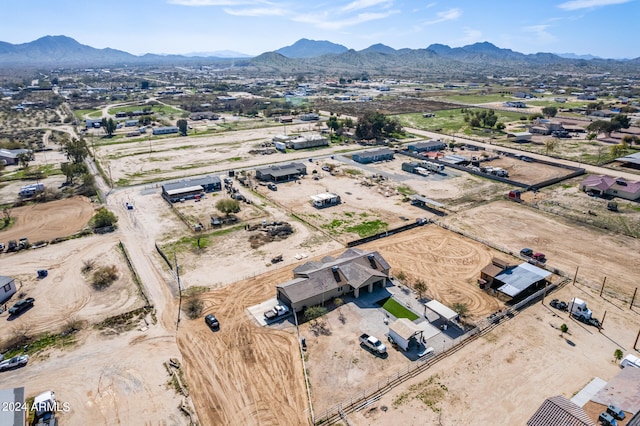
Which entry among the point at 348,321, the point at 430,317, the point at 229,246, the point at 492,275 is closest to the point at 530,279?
the point at 492,275

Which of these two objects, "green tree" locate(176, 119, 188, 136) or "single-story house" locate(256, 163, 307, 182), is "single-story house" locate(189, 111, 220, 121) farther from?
"single-story house" locate(256, 163, 307, 182)

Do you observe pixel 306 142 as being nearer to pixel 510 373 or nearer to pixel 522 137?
pixel 522 137

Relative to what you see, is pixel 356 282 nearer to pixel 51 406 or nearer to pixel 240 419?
pixel 240 419

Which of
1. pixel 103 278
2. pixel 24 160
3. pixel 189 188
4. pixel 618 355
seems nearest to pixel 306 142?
pixel 189 188

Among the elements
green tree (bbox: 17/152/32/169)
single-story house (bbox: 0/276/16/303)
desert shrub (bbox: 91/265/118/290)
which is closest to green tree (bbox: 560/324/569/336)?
desert shrub (bbox: 91/265/118/290)

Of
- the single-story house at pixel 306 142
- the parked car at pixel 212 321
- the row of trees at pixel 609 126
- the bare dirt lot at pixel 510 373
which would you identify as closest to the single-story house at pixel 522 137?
the row of trees at pixel 609 126

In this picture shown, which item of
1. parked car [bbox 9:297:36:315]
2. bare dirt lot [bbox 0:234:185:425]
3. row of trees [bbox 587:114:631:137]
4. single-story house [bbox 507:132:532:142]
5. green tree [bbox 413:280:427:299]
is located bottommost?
bare dirt lot [bbox 0:234:185:425]
